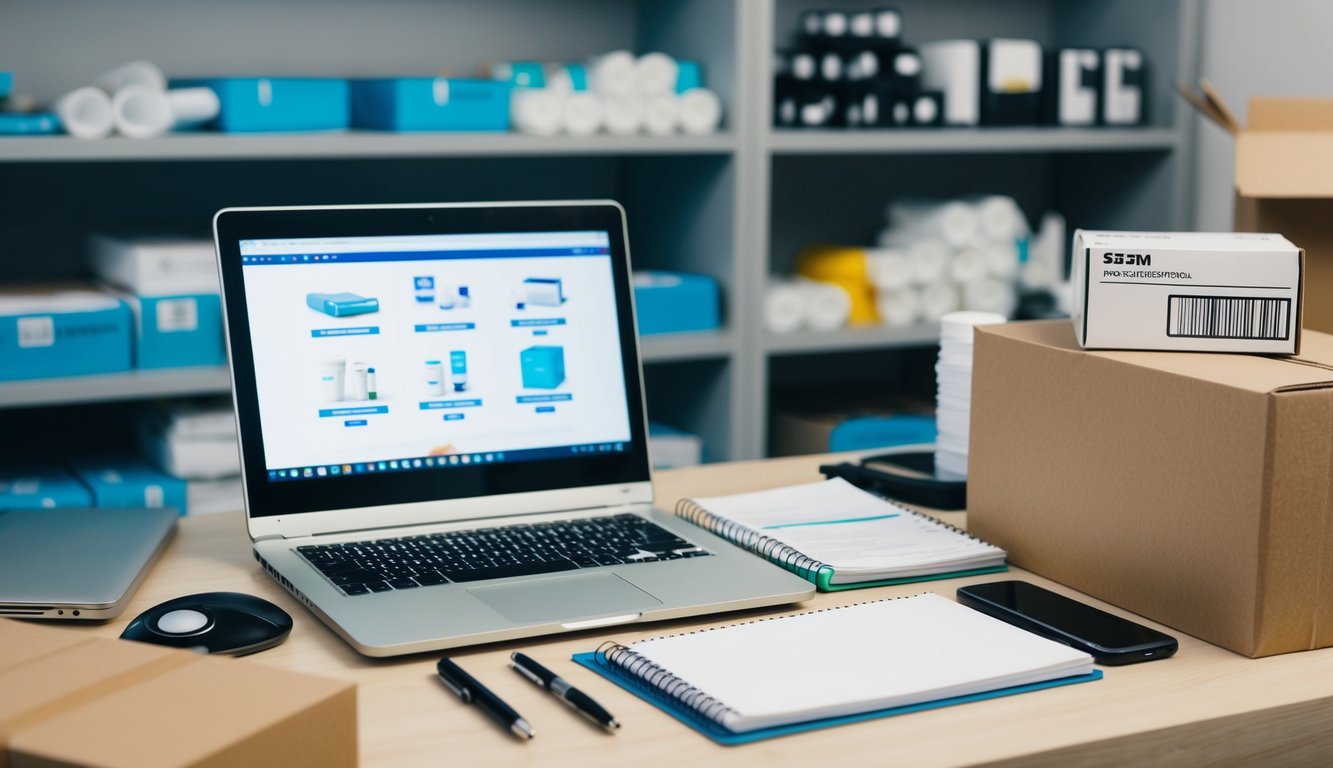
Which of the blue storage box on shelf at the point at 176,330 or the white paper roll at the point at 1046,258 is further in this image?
the white paper roll at the point at 1046,258

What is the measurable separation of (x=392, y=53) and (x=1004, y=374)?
1629mm

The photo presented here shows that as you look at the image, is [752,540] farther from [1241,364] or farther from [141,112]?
[141,112]

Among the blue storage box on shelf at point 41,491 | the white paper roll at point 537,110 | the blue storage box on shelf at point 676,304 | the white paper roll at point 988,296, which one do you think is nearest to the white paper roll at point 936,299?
the white paper roll at point 988,296

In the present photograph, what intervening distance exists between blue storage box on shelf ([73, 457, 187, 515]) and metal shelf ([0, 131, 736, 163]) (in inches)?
18.2

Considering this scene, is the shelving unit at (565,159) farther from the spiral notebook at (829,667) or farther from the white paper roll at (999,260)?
the spiral notebook at (829,667)

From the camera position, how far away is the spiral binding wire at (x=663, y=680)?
2.52ft

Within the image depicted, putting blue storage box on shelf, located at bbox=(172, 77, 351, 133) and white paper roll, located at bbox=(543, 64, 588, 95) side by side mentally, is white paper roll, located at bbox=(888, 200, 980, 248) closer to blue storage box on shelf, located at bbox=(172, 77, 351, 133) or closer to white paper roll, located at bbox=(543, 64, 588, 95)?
white paper roll, located at bbox=(543, 64, 588, 95)

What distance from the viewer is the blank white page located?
78 cm

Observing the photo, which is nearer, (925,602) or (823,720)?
(823,720)

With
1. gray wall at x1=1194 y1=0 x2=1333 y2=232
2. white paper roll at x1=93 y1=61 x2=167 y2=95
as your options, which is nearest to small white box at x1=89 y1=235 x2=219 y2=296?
white paper roll at x1=93 y1=61 x2=167 y2=95

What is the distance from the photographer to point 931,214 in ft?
8.31

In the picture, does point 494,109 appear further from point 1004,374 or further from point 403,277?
point 1004,374

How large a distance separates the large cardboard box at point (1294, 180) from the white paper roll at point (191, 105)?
1364 millimetres

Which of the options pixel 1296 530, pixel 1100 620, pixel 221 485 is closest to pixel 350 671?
pixel 1100 620
